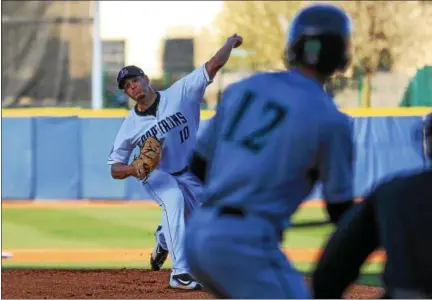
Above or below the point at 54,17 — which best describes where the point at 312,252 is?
below

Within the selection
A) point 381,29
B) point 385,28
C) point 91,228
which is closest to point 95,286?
point 91,228

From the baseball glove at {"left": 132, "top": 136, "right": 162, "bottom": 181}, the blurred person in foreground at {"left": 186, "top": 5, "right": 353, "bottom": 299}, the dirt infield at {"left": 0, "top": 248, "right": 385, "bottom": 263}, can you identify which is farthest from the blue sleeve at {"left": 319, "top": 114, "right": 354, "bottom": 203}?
the dirt infield at {"left": 0, "top": 248, "right": 385, "bottom": 263}

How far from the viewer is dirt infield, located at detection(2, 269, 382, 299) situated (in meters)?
7.38

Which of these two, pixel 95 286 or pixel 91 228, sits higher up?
pixel 95 286

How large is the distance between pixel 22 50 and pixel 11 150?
6.24 meters

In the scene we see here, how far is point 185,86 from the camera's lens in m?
7.82

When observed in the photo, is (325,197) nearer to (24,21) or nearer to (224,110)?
(224,110)

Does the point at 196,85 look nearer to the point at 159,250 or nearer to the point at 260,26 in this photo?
the point at 159,250

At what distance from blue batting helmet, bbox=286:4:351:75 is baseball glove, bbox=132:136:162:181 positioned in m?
4.29

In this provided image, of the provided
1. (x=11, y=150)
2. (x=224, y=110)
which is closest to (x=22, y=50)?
(x=11, y=150)

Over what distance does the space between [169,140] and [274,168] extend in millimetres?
4590

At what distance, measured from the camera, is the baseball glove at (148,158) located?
7.55 m

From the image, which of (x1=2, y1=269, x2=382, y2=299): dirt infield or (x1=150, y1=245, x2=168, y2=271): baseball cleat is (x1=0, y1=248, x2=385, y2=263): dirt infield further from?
(x1=150, y1=245, x2=168, y2=271): baseball cleat

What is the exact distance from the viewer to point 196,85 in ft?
25.5
